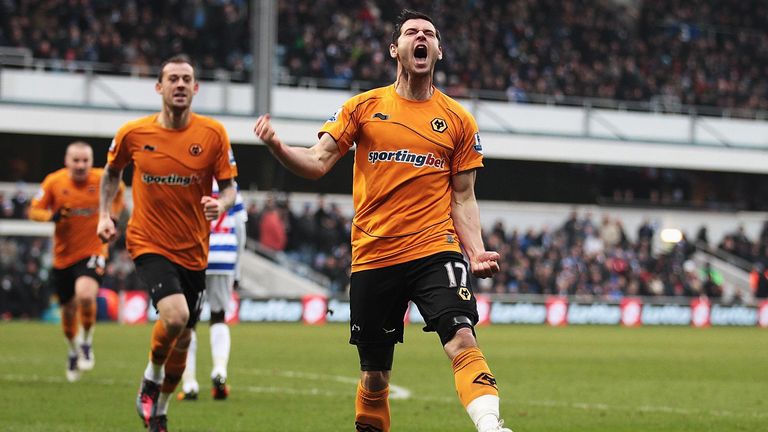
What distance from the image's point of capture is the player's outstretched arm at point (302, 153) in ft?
21.0

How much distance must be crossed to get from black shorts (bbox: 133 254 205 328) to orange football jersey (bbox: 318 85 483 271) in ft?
8.37

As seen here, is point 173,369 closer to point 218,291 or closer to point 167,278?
point 167,278

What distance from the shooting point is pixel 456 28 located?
44594 mm

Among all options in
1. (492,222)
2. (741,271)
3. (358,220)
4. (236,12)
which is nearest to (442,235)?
(358,220)

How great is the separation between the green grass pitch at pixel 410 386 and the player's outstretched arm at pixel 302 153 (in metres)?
3.41

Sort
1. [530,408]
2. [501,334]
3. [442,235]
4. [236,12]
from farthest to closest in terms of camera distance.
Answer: [236,12]
[501,334]
[530,408]
[442,235]

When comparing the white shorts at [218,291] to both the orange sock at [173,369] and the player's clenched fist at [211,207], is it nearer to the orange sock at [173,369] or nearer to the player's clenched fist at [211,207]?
the orange sock at [173,369]

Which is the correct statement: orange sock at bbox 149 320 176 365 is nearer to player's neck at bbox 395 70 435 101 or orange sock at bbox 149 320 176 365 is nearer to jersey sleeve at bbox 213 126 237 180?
jersey sleeve at bbox 213 126 237 180

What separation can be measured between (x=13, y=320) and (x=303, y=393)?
18.0m

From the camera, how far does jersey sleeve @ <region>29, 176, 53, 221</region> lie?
1444 cm

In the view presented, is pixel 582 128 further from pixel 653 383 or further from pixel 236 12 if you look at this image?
pixel 653 383

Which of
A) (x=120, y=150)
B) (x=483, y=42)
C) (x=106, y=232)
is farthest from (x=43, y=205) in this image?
(x=483, y=42)

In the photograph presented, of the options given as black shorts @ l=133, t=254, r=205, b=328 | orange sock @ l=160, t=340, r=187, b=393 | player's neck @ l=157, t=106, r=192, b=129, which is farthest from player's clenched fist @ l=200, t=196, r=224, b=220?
orange sock @ l=160, t=340, r=187, b=393

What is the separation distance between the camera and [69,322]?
575 inches
